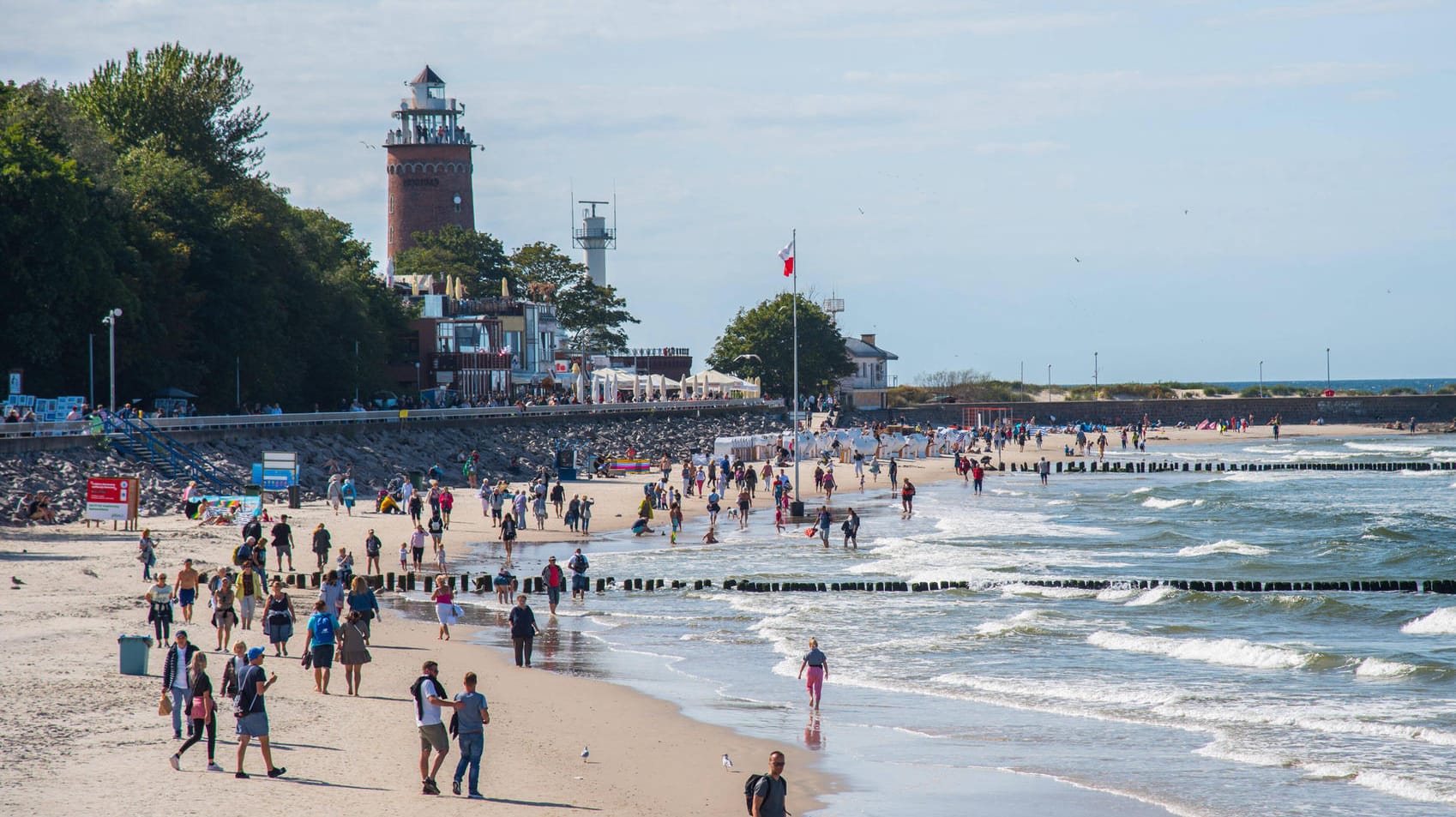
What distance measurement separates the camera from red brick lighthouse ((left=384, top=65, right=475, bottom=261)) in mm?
93938

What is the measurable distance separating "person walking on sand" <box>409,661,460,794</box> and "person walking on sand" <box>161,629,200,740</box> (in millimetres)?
2553

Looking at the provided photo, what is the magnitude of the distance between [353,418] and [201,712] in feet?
136

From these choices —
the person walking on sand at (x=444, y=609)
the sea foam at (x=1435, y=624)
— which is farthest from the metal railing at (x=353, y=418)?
the sea foam at (x=1435, y=624)

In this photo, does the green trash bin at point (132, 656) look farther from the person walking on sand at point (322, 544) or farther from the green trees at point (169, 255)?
the green trees at point (169, 255)

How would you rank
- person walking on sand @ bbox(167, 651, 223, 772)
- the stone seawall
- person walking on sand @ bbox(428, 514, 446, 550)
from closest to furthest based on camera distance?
person walking on sand @ bbox(167, 651, 223, 772), person walking on sand @ bbox(428, 514, 446, 550), the stone seawall

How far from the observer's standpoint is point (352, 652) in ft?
57.0

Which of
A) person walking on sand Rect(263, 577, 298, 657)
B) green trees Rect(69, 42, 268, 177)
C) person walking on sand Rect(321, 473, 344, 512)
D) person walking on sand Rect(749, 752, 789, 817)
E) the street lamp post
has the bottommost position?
person walking on sand Rect(749, 752, 789, 817)

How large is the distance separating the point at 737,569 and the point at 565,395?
5024 cm

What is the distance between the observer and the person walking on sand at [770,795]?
1103 centimetres

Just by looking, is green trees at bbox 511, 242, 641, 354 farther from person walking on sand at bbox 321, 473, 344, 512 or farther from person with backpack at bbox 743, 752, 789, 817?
person with backpack at bbox 743, 752, 789, 817

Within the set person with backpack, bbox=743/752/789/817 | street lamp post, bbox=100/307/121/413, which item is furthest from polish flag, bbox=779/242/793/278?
person with backpack, bbox=743/752/789/817

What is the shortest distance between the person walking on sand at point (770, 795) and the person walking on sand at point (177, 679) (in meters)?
6.27

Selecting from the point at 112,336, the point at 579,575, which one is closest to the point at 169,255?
the point at 112,336

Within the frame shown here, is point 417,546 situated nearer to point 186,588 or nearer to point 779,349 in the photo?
point 186,588
